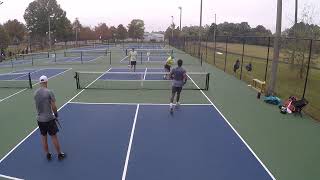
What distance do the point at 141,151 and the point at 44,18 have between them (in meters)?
90.0

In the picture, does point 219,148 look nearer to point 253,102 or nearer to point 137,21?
point 253,102

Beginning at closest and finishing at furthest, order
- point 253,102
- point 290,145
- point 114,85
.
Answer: point 290,145, point 253,102, point 114,85

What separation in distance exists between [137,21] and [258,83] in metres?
110

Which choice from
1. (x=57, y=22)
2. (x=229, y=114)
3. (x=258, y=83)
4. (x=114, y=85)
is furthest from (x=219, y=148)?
(x=57, y=22)

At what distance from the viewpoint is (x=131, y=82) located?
1889 cm

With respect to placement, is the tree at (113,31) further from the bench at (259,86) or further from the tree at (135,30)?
the bench at (259,86)

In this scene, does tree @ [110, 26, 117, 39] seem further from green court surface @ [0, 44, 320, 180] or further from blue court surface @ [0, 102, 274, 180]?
blue court surface @ [0, 102, 274, 180]

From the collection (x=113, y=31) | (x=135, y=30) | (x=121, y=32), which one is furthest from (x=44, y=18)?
(x=135, y=30)

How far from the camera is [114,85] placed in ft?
58.2

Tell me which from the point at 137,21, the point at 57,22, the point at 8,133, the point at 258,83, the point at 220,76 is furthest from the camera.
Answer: the point at 137,21

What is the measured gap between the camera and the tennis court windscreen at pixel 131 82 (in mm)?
17094

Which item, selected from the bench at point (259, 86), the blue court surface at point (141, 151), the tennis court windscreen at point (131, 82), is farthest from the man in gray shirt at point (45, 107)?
the bench at point (259, 86)

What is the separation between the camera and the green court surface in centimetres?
777

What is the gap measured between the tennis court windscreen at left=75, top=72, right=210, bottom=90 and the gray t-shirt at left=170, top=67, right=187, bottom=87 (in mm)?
5065
